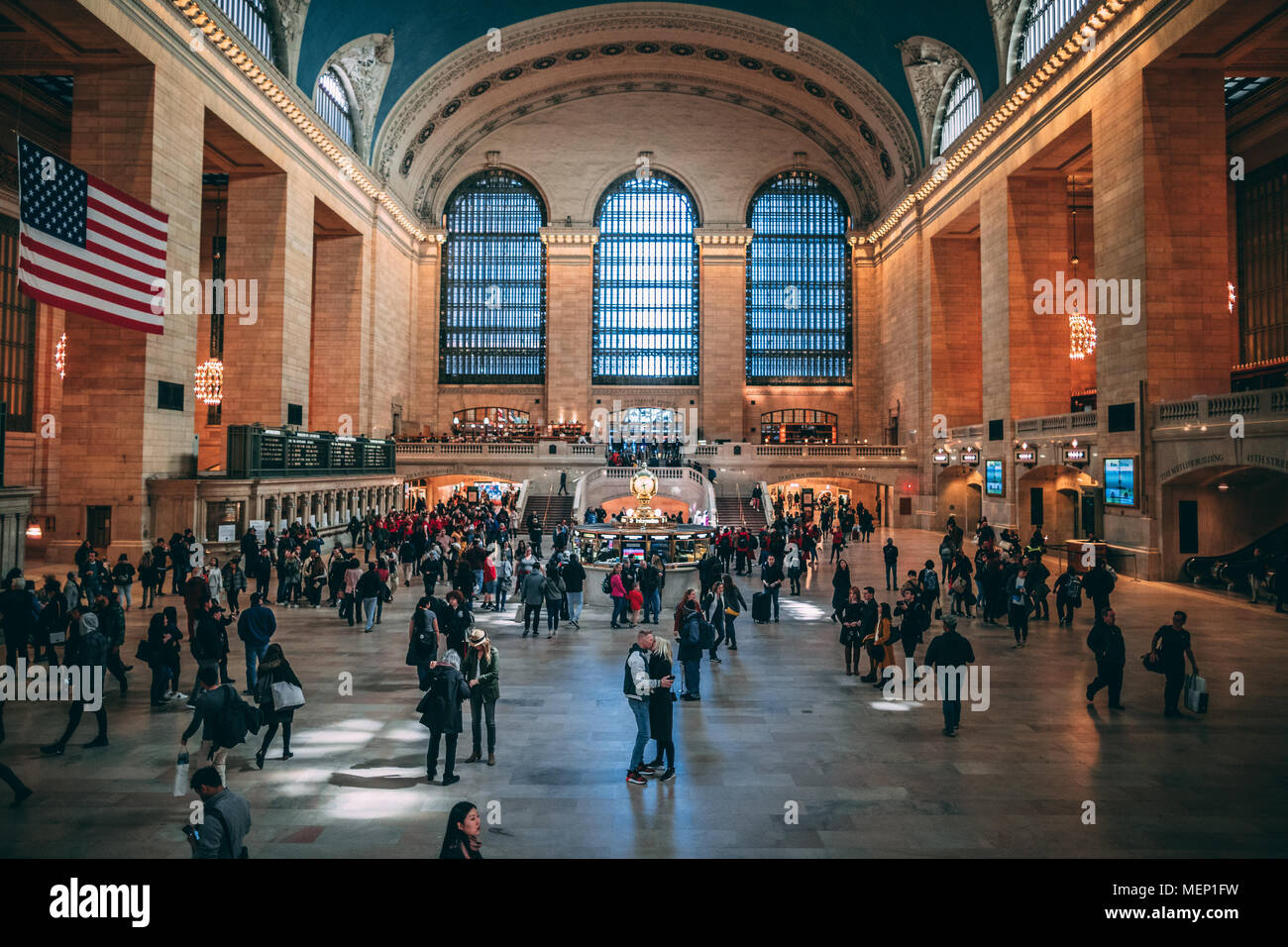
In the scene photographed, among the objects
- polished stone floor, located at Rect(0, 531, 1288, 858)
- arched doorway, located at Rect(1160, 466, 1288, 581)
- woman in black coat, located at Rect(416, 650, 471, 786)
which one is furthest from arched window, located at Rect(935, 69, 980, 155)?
woman in black coat, located at Rect(416, 650, 471, 786)

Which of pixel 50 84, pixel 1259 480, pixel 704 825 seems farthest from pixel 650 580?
pixel 50 84

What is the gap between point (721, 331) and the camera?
146ft

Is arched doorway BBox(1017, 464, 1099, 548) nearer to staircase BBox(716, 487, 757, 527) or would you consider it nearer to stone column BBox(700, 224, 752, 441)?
staircase BBox(716, 487, 757, 527)

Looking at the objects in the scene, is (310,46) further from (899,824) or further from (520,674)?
(899,824)

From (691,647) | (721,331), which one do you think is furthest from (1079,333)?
(691,647)

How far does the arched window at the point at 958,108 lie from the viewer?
1222 inches

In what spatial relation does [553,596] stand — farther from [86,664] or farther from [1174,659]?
[1174,659]

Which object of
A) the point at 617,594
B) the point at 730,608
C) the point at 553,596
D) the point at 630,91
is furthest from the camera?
the point at 630,91

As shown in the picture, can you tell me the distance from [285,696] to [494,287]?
41.1m

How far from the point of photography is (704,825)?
5.62m

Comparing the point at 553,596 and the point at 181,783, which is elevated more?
the point at 553,596
